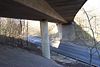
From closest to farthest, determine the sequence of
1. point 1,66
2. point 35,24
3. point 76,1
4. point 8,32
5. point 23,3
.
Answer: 1. point 23,3
2. point 1,66
3. point 76,1
4. point 8,32
5. point 35,24

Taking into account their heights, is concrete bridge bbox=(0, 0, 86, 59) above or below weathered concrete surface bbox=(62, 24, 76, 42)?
above

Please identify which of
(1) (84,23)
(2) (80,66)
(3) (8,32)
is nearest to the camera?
(2) (80,66)

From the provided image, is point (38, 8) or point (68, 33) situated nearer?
point (38, 8)

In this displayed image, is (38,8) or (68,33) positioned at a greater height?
(38,8)

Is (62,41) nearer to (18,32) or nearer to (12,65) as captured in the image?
(18,32)

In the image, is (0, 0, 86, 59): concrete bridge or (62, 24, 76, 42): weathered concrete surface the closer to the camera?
(0, 0, 86, 59): concrete bridge

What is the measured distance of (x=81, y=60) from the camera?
2025 cm

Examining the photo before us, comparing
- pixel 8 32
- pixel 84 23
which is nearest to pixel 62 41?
pixel 84 23

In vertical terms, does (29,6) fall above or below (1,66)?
above

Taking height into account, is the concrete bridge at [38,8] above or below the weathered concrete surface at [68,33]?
above

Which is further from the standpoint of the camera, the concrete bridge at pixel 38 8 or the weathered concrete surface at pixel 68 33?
the weathered concrete surface at pixel 68 33

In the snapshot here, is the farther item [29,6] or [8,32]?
[8,32]

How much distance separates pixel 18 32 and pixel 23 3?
15582mm

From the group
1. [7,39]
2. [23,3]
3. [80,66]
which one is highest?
[23,3]
